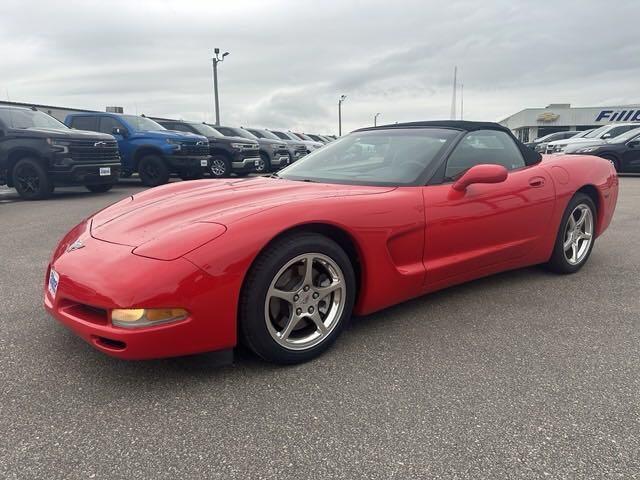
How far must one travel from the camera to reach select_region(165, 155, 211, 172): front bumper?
10.5 metres

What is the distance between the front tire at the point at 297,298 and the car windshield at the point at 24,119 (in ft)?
27.1

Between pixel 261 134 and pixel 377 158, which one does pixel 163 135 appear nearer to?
pixel 261 134

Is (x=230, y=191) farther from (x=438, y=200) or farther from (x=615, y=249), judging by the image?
(x=615, y=249)

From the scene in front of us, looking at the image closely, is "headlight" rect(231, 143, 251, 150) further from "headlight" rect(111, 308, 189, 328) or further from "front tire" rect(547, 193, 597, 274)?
"headlight" rect(111, 308, 189, 328)

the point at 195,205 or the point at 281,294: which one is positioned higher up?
the point at 195,205

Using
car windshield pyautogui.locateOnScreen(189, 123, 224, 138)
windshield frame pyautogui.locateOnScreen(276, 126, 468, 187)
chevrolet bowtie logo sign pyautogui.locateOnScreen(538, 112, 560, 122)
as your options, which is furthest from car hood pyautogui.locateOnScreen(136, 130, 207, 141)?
chevrolet bowtie logo sign pyautogui.locateOnScreen(538, 112, 560, 122)

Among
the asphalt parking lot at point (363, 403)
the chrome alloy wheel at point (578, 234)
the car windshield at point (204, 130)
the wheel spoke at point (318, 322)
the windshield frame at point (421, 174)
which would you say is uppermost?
the car windshield at point (204, 130)

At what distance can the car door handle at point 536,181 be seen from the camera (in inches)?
134

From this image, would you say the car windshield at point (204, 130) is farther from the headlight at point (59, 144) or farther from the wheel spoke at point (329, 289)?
the wheel spoke at point (329, 289)

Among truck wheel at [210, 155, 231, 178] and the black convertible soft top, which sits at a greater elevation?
the black convertible soft top

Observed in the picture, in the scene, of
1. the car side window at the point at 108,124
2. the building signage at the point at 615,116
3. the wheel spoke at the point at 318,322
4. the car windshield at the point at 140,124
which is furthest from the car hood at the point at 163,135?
the building signage at the point at 615,116

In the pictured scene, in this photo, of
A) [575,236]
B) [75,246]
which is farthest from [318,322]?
[575,236]

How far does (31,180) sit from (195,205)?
24.5 ft

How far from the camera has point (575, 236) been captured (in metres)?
3.88
